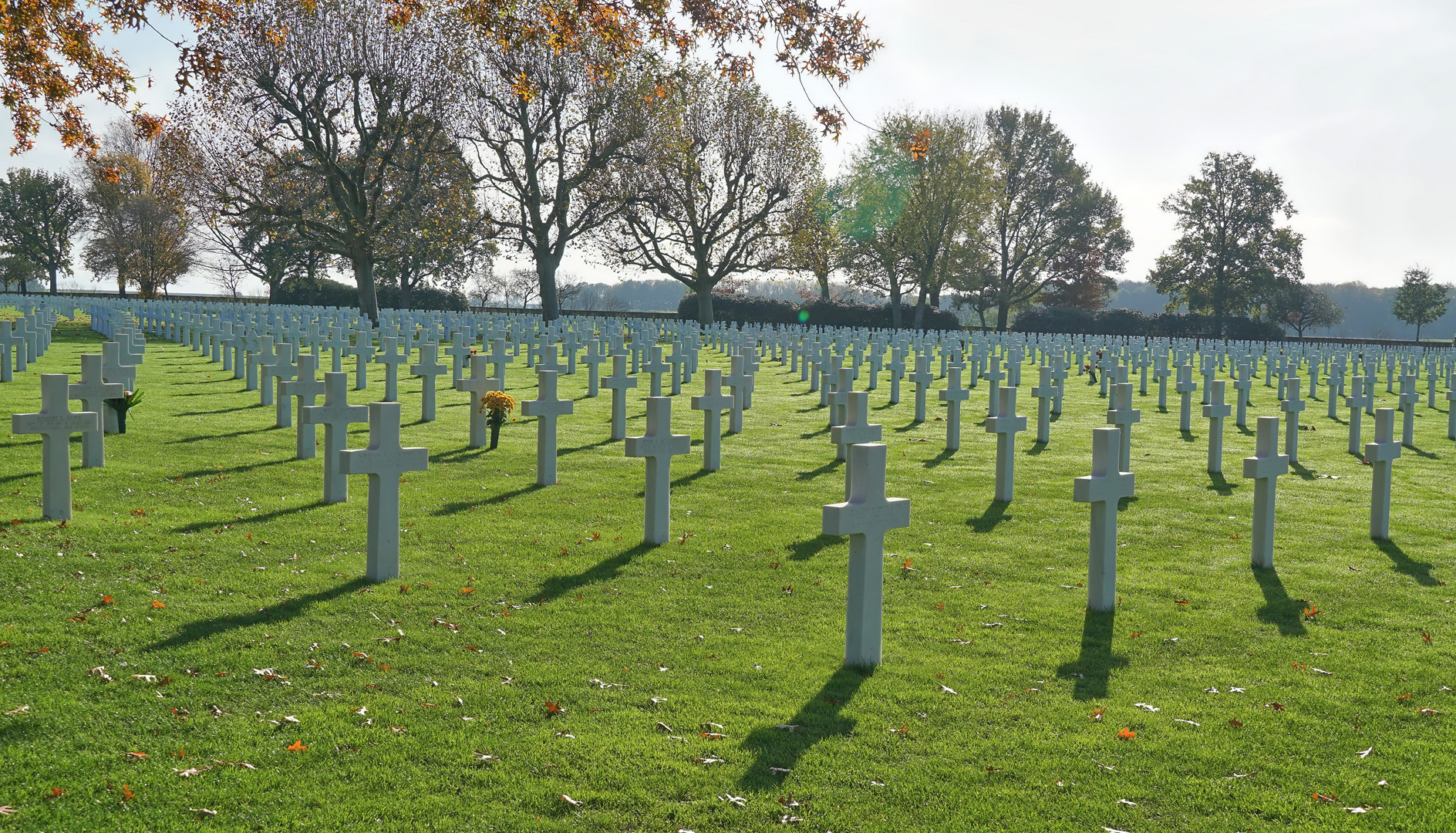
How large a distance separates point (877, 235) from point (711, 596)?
50.2 meters

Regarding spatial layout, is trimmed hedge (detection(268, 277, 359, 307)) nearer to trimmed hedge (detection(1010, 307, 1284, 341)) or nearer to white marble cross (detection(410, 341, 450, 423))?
trimmed hedge (detection(1010, 307, 1284, 341))

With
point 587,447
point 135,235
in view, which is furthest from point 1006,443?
point 135,235

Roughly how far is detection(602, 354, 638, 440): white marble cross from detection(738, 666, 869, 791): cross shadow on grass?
768 cm

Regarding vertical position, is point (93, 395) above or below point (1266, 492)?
above

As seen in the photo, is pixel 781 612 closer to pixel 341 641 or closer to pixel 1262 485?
pixel 341 641

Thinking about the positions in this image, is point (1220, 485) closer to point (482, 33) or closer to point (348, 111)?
point (482, 33)

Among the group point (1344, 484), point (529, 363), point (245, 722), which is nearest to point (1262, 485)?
point (1344, 484)

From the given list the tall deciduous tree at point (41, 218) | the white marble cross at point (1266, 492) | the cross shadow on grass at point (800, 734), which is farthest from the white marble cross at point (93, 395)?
the tall deciduous tree at point (41, 218)

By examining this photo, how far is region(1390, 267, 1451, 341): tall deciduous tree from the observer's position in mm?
63219

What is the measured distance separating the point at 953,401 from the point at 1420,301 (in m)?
64.3

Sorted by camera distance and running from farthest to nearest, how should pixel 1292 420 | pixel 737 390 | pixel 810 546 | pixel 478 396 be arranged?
pixel 737 390 < pixel 1292 420 < pixel 478 396 < pixel 810 546

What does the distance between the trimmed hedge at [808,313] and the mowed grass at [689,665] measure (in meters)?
44.1

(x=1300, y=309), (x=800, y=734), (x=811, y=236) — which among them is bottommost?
(x=800, y=734)

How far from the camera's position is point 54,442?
24.5 feet
